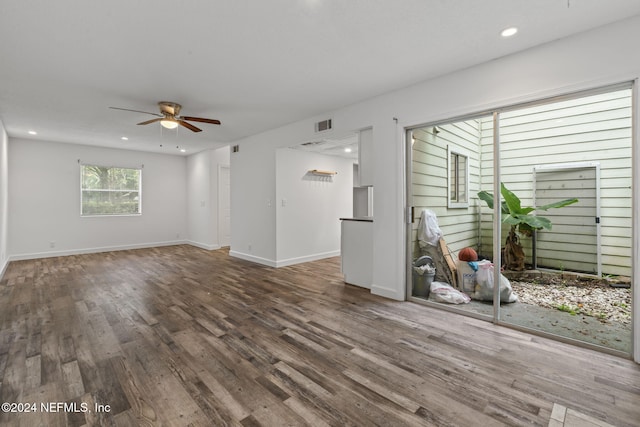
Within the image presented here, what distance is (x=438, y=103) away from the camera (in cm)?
317

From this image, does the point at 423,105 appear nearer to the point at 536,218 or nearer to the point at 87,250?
the point at 536,218

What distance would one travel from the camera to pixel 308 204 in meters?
5.86

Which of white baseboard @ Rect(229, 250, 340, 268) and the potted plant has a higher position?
the potted plant

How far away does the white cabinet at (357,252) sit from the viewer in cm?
401

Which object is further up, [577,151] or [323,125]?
[323,125]

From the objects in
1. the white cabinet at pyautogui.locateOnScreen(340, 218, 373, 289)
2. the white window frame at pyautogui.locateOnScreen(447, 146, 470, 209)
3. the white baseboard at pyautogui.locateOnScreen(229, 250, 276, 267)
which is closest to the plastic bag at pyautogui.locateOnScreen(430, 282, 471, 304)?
the white cabinet at pyautogui.locateOnScreen(340, 218, 373, 289)

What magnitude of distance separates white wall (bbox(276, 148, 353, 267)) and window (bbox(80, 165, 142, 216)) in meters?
4.74

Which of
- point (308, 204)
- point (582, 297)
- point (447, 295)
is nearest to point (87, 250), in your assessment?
point (308, 204)

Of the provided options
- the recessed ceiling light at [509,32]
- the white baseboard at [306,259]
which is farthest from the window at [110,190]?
the recessed ceiling light at [509,32]

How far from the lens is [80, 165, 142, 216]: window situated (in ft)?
22.7

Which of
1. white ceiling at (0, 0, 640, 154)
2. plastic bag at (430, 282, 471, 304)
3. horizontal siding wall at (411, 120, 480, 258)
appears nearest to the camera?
white ceiling at (0, 0, 640, 154)

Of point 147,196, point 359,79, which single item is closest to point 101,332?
point 359,79

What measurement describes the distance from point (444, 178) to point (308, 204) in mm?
2731

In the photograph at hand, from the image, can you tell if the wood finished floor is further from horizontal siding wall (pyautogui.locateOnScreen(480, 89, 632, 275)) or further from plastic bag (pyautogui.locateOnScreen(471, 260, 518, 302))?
horizontal siding wall (pyautogui.locateOnScreen(480, 89, 632, 275))
